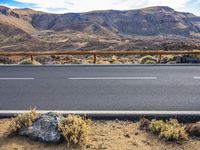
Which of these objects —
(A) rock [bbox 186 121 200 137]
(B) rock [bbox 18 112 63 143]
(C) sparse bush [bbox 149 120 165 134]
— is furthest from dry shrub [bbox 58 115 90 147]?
(A) rock [bbox 186 121 200 137]

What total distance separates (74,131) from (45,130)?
18.1 inches

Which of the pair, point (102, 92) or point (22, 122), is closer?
point (22, 122)

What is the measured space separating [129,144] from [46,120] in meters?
1.33

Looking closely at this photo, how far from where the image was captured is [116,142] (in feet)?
19.8

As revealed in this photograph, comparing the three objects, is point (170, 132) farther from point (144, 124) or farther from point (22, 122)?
point (22, 122)

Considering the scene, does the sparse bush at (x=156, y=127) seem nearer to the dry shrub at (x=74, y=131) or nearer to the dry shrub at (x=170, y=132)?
the dry shrub at (x=170, y=132)

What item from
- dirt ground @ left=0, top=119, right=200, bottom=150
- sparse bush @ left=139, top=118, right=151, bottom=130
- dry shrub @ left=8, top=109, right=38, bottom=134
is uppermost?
dry shrub @ left=8, top=109, right=38, bottom=134

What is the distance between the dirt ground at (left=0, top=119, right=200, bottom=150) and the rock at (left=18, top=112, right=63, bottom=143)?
0.26ft

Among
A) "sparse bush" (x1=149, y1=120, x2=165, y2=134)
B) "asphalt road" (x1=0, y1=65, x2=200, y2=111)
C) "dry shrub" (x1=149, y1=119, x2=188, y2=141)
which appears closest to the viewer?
"dry shrub" (x1=149, y1=119, x2=188, y2=141)

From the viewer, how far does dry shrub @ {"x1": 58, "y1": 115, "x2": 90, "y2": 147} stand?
582 cm

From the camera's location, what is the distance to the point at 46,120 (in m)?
6.09

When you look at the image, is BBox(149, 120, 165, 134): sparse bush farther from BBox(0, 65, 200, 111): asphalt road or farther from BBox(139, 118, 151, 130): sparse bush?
BBox(0, 65, 200, 111): asphalt road

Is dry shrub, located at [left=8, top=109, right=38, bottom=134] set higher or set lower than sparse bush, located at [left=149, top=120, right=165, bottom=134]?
higher

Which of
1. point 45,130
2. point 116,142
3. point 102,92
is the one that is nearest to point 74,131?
point 45,130
